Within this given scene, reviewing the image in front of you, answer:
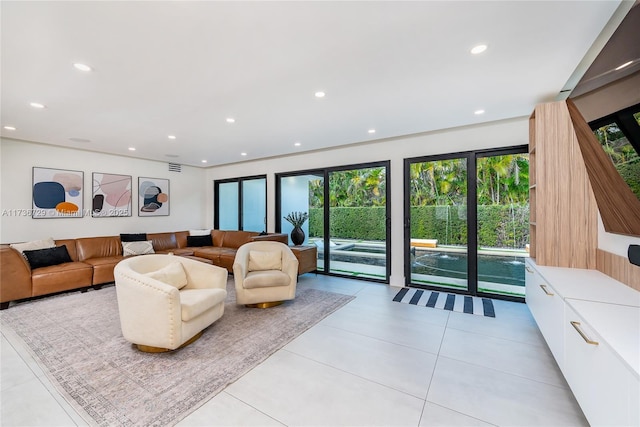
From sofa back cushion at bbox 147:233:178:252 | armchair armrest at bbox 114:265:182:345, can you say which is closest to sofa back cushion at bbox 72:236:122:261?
sofa back cushion at bbox 147:233:178:252

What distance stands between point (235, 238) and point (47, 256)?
10.3ft

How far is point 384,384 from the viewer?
204cm

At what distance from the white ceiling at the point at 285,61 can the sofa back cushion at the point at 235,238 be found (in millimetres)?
2897

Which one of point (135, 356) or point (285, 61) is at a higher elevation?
point (285, 61)

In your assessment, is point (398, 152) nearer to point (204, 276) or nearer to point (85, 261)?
point (204, 276)

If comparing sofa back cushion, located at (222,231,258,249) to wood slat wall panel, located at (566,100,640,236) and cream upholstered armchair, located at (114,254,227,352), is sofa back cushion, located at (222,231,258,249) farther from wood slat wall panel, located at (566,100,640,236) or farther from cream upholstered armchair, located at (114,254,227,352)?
wood slat wall panel, located at (566,100,640,236)

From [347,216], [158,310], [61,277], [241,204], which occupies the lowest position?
[61,277]

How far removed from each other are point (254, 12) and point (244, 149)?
384 centimetres

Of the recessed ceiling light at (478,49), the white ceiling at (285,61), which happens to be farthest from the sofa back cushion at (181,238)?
the recessed ceiling light at (478,49)

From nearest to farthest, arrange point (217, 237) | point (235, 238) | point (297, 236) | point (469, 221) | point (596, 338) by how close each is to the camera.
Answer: point (596, 338)
point (469, 221)
point (297, 236)
point (235, 238)
point (217, 237)

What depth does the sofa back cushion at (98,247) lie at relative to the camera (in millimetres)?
4859

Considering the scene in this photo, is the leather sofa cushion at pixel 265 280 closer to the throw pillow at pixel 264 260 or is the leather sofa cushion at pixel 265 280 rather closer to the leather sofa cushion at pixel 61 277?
the throw pillow at pixel 264 260

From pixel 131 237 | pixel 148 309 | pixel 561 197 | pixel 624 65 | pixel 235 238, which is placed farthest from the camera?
pixel 235 238

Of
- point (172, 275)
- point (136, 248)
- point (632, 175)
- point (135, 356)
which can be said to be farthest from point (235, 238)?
point (632, 175)
